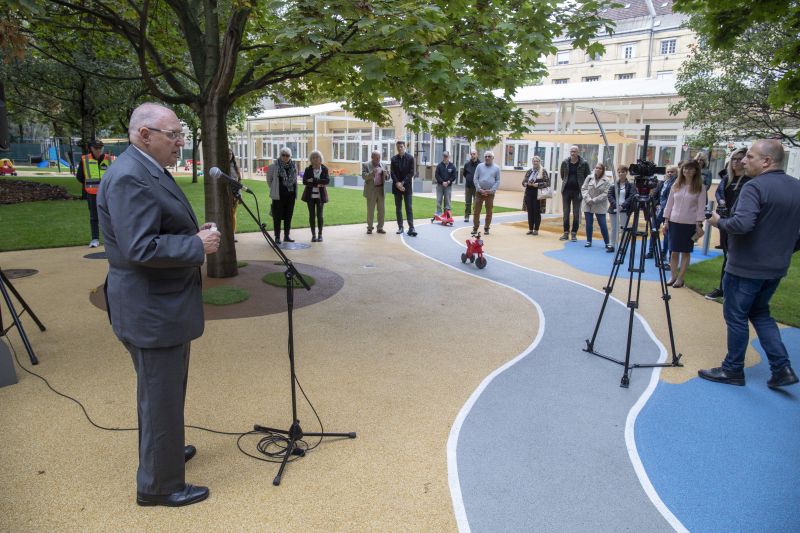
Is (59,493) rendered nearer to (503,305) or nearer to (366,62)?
(366,62)

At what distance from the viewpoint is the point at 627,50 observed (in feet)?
121

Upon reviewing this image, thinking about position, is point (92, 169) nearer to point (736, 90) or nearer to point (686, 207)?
point (686, 207)

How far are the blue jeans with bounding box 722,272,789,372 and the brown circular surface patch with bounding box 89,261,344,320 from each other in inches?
201

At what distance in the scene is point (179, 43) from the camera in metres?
10.5

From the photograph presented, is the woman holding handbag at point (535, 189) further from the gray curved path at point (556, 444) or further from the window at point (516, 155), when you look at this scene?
the window at point (516, 155)

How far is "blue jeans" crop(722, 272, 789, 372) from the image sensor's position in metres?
5.04

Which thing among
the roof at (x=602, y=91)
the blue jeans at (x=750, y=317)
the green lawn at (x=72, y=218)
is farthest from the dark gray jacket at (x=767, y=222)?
the roof at (x=602, y=91)

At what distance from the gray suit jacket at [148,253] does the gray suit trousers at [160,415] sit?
119 millimetres

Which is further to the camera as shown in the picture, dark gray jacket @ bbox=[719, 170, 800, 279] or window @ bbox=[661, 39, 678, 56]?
window @ bbox=[661, 39, 678, 56]

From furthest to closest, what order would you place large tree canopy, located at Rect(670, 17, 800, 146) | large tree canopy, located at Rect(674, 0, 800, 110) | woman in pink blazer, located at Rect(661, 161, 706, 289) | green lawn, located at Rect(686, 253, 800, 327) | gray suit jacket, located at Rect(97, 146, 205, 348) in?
large tree canopy, located at Rect(670, 17, 800, 146) < woman in pink blazer, located at Rect(661, 161, 706, 289) < green lawn, located at Rect(686, 253, 800, 327) < large tree canopy, located at Rect(674, 0, 800, 110) < gray suit jacket, located at Rect(97, 146, 205, 348)

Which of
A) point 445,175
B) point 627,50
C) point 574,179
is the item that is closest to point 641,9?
point 627,50

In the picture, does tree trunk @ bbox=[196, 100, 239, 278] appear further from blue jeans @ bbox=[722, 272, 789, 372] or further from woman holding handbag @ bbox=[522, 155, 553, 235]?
woman holding handbag @ bbox=[522, 155, 553, 235]

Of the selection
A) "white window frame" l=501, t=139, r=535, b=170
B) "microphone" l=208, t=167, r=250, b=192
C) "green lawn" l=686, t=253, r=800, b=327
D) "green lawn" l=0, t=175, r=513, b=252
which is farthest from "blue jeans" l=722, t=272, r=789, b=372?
"white window frame" l=501, t=139, r=535, b=170

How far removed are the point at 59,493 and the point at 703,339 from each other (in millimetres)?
6660
